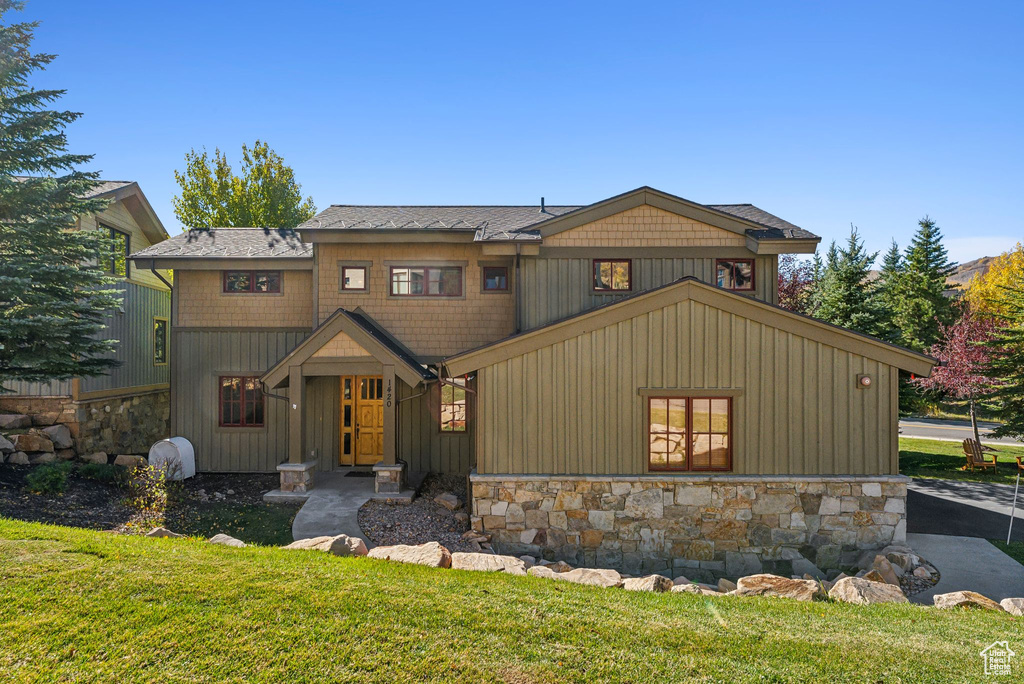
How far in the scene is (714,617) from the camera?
511 cm

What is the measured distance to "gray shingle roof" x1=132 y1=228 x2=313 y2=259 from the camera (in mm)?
12633

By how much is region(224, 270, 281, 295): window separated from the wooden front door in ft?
10.3

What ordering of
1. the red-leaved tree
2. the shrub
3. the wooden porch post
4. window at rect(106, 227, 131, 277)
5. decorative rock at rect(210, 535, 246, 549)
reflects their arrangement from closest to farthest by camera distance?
decorative rock at rect(210, 535, 246, 549)
the shrub
the wooden porch post
window at rect(106, 227, 131, 277)
the red-leaved tree

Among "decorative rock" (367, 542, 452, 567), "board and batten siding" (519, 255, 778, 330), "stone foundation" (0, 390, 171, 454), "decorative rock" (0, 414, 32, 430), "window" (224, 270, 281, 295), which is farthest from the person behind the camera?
"window" (224, 270, 281, 295)

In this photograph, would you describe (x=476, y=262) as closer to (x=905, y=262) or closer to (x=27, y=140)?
(x=27, y=140)

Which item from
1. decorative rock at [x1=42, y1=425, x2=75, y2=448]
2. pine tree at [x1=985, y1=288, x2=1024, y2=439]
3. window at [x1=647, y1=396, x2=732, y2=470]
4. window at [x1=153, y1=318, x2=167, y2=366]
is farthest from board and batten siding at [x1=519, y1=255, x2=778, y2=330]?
window at [x1=153, y1=318, x2=167, y2=366]

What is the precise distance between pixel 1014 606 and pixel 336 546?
27.1ft

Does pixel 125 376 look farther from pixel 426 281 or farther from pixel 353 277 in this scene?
pixel 426 281

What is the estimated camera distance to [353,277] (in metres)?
12.5

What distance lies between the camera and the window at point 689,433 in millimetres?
8531

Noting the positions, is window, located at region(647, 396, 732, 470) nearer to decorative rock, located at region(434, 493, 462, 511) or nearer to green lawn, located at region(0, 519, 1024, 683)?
green lawn, located at region(0, 519, 1024, 683)

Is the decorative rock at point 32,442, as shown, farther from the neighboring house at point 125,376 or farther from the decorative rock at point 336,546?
the decorative rock at point 336,546

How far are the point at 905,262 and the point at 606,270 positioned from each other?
28123 millimetres

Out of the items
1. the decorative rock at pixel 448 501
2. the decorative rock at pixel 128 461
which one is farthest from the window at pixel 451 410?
the decorative rock at pixel 128 461
